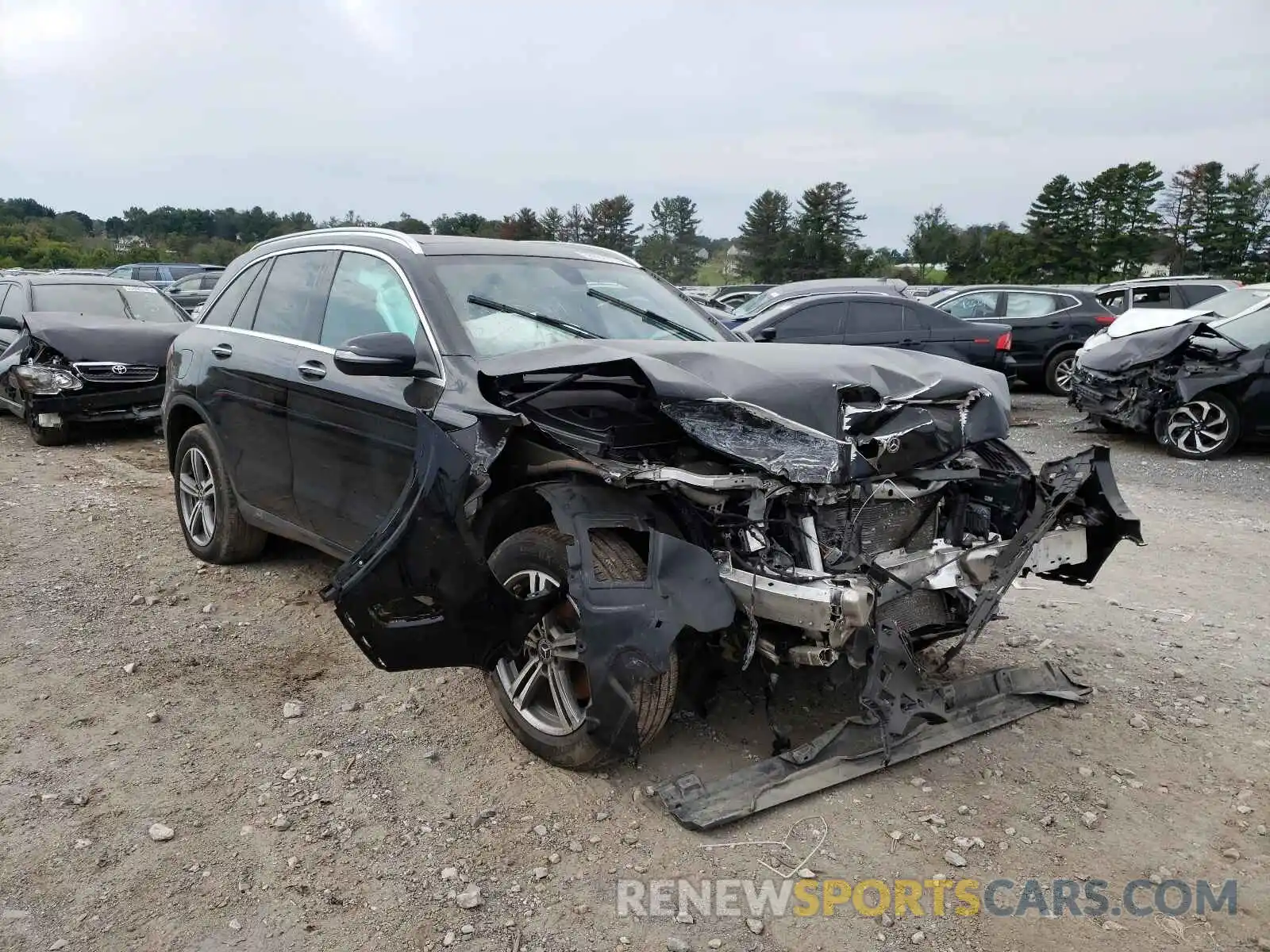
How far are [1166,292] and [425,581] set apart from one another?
17486 millimetres

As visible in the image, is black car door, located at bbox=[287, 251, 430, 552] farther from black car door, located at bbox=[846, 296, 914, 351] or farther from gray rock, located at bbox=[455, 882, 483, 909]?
black car door, located at bbox=[846, 296, 914, 351]

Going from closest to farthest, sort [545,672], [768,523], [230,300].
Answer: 1. [768,523]
2. [545,672]
3. [230,300]

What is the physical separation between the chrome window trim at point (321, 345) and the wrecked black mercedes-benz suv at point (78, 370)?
4754mm

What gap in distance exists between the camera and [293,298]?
4.71 meters

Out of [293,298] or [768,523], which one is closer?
[768,523]

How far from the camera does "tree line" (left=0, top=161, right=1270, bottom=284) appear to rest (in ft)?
140

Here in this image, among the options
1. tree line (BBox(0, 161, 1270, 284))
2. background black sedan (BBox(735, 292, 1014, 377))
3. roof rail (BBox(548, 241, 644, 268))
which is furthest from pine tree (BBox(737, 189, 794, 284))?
roof rail (BBox(548, 241, 644, 268))

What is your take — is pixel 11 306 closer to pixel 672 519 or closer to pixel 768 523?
pixel 672 519

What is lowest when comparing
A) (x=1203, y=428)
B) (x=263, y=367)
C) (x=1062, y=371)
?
(x=1062, y=371)

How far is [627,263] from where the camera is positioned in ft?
16.2

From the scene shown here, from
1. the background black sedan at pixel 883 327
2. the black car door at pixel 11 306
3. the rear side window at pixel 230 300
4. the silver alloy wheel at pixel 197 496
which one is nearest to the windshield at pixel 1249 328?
the background black sedan at pixel 883 327

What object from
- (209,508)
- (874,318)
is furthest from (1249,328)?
(209,508)

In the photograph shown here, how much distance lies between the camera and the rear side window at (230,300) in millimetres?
5188

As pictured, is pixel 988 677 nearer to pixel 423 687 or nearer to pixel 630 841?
pixel 630 841
